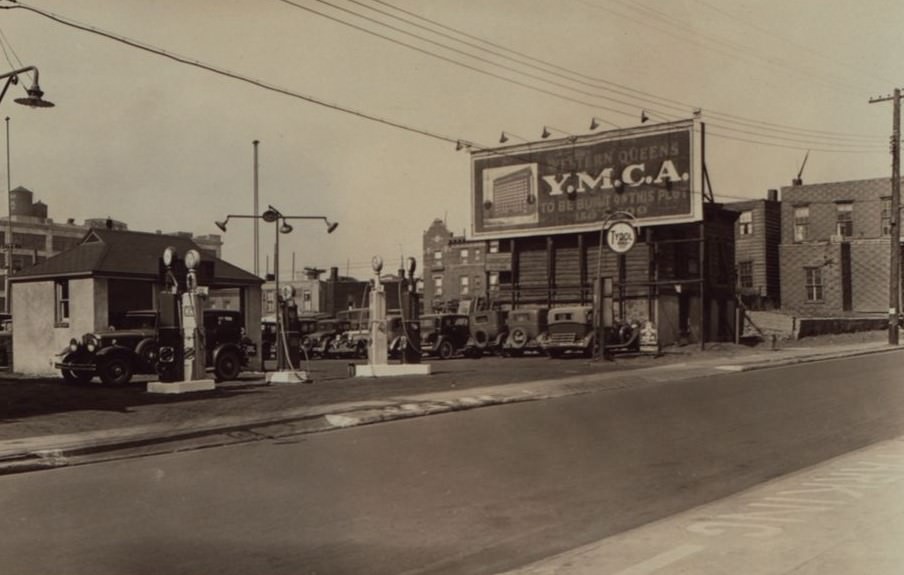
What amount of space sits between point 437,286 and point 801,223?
3699 centimetres

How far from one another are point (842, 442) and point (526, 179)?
32.1 meters

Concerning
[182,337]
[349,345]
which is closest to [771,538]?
[182,337]

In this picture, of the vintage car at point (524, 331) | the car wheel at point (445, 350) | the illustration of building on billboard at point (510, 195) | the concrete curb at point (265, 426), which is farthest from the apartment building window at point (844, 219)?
the concrete curb at point (265, 426)

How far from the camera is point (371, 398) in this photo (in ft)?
54.4

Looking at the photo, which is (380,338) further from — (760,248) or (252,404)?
(760,248)

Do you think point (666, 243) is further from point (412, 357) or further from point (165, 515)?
point (165, 515)

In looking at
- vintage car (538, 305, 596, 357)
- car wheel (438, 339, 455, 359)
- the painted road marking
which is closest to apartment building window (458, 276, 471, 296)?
car wheel (438, 339, 455, 359)

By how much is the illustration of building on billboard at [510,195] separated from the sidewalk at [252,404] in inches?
665

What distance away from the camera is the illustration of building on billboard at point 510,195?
136 feet

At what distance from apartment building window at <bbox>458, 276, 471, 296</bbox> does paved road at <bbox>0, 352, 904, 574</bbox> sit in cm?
6247

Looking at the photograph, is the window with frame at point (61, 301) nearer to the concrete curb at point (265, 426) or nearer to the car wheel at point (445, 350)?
the car wheel at point (445, 350)

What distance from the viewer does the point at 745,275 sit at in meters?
52.6

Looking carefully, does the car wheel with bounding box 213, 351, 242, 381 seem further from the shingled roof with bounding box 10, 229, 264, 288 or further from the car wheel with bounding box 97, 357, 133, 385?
the shingled roof with bounding box 10, 229, 264, 288

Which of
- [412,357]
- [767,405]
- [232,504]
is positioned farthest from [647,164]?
[232,504]
